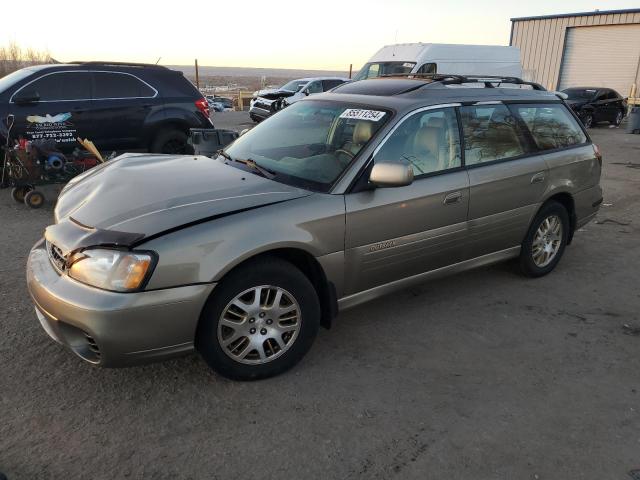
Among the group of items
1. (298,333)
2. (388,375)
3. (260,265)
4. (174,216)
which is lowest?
(388,375)

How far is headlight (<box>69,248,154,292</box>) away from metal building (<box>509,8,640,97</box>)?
27.2 meters

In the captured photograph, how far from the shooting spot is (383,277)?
3.56 m

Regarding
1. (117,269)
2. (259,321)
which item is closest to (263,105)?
(259,321)

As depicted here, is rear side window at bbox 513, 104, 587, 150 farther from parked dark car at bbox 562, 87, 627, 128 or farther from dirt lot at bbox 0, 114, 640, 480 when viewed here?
parked dark car at bbox 562, 87, 627, 128

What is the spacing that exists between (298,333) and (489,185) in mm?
1949

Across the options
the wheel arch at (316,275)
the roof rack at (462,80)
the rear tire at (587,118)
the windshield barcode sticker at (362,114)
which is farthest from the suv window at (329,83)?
the wheel arch at (316,275)

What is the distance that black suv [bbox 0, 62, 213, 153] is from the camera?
24.2 ft

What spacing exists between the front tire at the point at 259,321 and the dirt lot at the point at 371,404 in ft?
0.47

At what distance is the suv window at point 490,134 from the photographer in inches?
157

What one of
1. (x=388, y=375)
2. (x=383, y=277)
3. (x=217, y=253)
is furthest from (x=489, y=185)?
(x=217, y=253)

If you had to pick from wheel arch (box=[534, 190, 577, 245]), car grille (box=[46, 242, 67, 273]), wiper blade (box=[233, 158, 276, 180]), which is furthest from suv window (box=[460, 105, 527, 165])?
car grille (box=[46, 242, 67, 273])

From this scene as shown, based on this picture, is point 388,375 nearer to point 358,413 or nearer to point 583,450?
point 358,413

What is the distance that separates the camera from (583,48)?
2588 centimetres

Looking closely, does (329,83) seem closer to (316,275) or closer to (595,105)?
(595,105)
